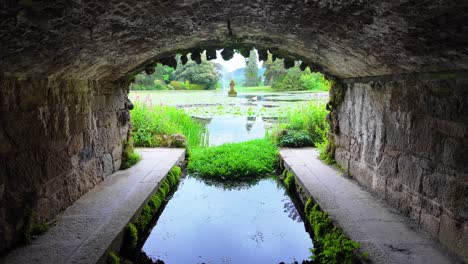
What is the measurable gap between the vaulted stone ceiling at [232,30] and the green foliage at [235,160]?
9.31 feet

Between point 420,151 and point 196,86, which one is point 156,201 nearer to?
point 420,151

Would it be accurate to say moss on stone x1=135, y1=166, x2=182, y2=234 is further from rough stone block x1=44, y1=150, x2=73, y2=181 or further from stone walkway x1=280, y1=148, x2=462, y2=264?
stone walkway x1=280, y1=148, x2=462, y2=264

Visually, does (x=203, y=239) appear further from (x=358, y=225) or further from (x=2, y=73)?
(x=2, y=73)

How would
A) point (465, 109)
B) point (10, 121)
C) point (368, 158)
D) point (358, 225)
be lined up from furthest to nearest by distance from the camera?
point (368, 158), point (358, 225), point (10, 121), point (465, 109)

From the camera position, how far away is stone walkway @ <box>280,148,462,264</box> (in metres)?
2.81

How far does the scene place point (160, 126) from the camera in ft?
26.6

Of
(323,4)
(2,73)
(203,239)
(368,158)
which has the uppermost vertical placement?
(323,4)

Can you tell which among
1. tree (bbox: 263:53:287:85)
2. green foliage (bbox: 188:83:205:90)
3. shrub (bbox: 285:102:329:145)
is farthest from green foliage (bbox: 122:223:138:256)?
tree (bbox: 263:53:287:85)

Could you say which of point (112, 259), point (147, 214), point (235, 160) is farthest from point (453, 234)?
point (235, 160)

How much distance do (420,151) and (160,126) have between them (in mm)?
5796

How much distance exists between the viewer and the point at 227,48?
196 inches

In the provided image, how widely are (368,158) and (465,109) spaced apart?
6.53 ft

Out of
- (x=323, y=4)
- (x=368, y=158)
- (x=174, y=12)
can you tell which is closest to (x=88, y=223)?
(x=174, y=12)

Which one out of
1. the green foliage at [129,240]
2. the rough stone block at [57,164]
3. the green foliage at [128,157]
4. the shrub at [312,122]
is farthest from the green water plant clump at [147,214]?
the shrub at [312,122]
